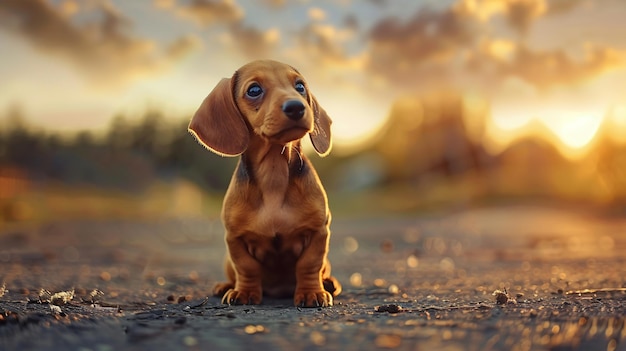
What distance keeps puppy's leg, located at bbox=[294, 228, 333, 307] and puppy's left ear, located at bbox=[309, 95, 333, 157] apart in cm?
55

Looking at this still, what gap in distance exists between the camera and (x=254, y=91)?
4.00 metres

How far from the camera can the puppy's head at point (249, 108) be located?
381 cm

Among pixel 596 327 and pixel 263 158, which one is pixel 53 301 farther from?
pixel 596 327

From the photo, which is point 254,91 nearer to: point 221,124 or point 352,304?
point 221,124

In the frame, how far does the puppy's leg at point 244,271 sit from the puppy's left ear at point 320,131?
0.76 metres

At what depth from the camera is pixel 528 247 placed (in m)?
9.75

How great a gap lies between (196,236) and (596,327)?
1337 centimetres

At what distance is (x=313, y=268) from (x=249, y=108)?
1.02 m

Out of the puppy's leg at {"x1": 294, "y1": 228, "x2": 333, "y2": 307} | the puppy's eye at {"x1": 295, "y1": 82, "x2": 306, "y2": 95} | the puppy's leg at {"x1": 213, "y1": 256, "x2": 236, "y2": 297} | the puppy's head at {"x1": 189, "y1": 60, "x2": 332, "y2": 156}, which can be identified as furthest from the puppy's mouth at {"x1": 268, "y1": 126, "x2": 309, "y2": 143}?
the puppy's leg at {"x1": 213, "y1": 256, "x2": 236, "y2": 297}

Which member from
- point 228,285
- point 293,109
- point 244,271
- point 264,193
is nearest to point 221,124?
point 264,193

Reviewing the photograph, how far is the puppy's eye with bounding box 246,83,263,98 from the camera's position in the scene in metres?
3.99

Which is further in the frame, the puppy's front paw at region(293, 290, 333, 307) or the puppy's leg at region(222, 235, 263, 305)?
the puppy's leg at region(222, 235, 263, 305)

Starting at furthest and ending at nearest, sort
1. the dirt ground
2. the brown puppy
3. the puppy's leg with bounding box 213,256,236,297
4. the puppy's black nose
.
Result: the puppy's leg with bounding box 213,256,236,297, the brown puppy, the puppy's black nose, the dirt ground

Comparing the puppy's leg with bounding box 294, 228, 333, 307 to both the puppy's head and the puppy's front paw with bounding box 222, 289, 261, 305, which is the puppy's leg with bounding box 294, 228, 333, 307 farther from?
the puppy's head
